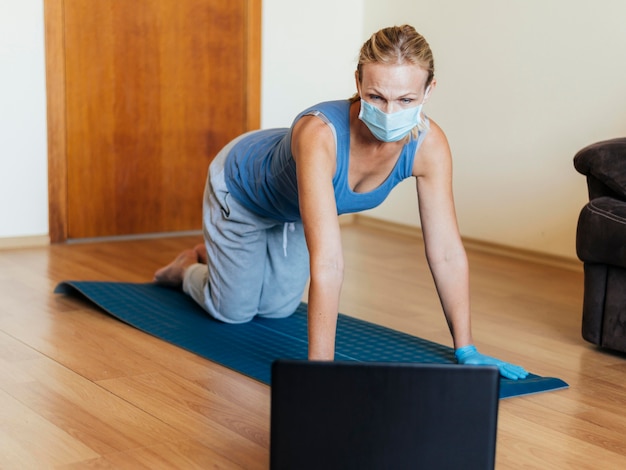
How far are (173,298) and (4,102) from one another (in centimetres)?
133

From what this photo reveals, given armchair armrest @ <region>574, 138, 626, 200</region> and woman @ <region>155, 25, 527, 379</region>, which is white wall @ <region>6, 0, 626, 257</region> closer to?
armchair armrest @ <region>574, 138, 626, 200</region>

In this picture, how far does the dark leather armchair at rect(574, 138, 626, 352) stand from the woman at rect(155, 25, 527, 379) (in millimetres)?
402

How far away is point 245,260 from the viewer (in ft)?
8.43

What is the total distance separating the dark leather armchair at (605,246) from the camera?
2395 mm

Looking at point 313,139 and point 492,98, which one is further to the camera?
point 492,98

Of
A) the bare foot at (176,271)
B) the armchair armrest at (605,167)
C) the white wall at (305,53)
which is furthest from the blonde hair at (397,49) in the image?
the white wall at (305,53)

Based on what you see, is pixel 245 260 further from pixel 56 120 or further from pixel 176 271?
pixel 56 120

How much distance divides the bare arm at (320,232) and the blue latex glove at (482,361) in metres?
0.45

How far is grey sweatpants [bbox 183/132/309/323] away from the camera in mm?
2529

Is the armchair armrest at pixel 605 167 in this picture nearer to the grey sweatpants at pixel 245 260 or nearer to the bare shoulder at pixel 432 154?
the bare shoulder at pixel 432 154

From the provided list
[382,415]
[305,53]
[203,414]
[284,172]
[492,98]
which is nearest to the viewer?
[382,415]

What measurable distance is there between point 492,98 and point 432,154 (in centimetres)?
200

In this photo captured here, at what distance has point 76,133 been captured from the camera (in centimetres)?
383

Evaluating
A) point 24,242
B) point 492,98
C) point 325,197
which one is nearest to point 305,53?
point 492,98
